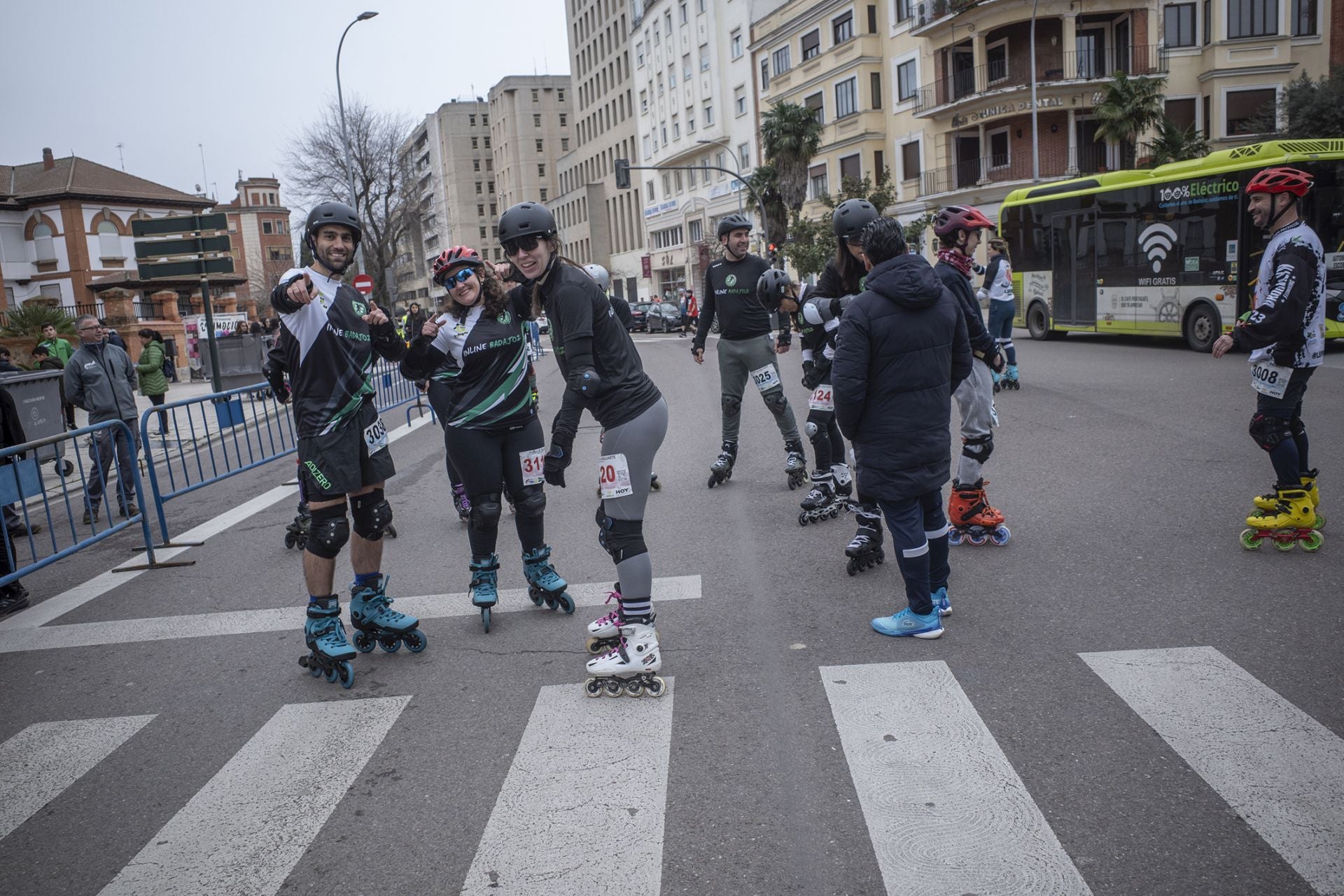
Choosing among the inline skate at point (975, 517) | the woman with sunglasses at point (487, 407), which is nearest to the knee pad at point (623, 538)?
the woman with sunglasses at point (487, 407)

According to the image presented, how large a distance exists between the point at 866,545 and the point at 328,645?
9.66 ft

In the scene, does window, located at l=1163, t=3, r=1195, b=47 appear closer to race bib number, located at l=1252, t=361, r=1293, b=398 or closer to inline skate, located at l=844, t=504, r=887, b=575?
race bib number, located at l=1252, t=361, r=1293, b=398

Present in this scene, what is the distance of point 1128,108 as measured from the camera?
3569 cm

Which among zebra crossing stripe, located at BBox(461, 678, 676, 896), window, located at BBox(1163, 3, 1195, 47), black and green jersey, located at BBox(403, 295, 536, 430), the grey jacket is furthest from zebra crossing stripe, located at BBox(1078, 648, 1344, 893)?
window, located at BBox(1163, 3, 1195, 47)

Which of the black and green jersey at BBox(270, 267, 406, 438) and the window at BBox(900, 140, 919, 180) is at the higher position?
the window at BBox(900, 140, 919, 180)

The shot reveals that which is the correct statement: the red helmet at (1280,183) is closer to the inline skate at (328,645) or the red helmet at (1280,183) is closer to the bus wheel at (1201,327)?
the inline skate at (328,645)

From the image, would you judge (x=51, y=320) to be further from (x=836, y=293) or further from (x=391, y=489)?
(x=836, y=293)

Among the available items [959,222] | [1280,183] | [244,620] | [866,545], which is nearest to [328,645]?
[244,620]

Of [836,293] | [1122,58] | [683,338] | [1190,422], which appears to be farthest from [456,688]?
[1122,58]

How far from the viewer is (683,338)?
40.2 m

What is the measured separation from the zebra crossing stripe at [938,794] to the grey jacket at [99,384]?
8.20 meters

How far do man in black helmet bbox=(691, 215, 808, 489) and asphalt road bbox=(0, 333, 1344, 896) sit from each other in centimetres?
Result: 148

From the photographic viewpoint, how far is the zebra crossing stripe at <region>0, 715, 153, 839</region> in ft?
11.8

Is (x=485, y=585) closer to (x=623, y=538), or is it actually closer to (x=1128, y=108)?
(x=623, y=538)
